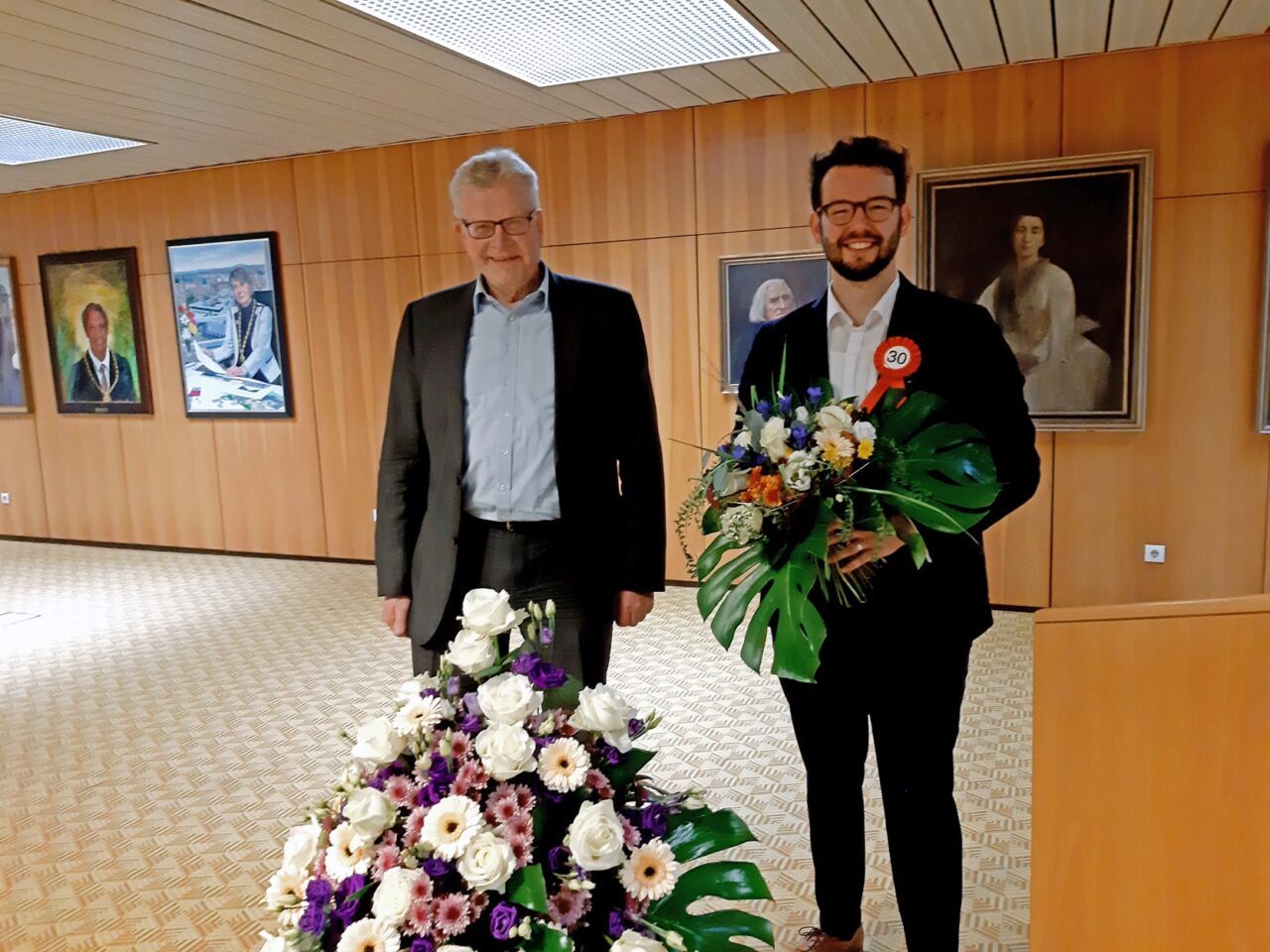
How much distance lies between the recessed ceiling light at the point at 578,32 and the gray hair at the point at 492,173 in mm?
2240

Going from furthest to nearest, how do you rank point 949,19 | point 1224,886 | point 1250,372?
point 1250,372
point 949,19
point 1224,886

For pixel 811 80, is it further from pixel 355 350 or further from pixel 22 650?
pixel 22 650

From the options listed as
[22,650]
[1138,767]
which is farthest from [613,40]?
[22,650]

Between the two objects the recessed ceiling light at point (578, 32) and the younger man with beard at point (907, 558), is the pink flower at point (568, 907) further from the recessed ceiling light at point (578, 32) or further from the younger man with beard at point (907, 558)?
the recessed ceiling light at point (578, 32)

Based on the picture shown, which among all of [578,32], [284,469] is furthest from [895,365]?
[284,469]

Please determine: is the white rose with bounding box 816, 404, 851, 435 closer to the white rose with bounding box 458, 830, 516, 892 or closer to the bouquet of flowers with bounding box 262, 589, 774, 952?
the bouquet of flowers with bounding box 262, 589, 774, 952

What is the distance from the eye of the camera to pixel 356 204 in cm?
705

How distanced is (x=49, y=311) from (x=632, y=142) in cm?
566

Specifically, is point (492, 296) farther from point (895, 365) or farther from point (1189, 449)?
point (1189, 449)

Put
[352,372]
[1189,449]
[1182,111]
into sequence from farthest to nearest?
A: [352,372] < [1189,449] < [1182,111]

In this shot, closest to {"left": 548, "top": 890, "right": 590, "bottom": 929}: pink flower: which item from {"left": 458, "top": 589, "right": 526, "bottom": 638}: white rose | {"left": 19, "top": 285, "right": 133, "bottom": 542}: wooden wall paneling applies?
{"left": 458, "top": 589, "right": 526, "bottom": 638}: white rose

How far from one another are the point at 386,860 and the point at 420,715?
161 mm

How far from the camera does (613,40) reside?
4566mm

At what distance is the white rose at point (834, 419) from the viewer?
5.53 ft
